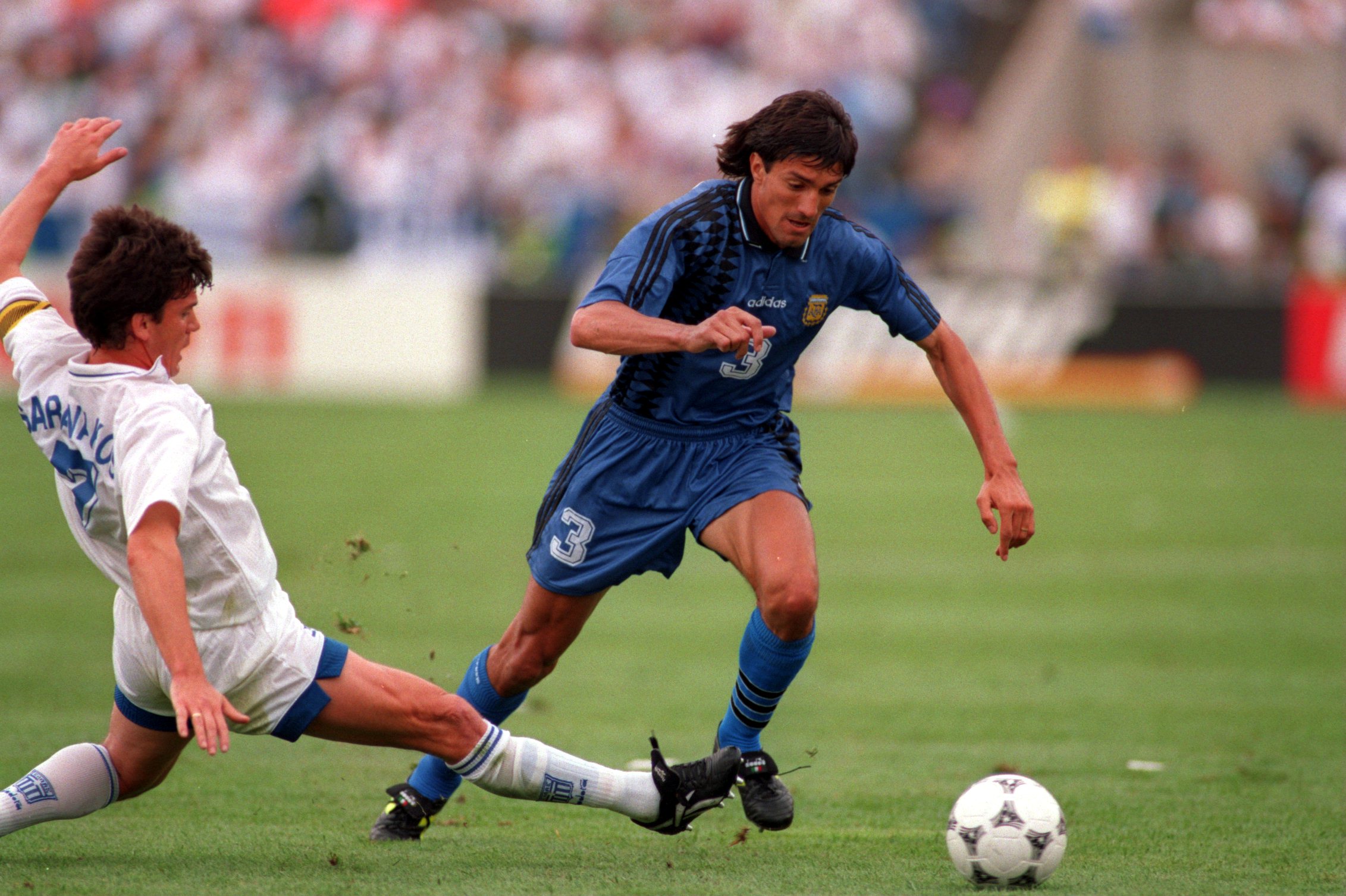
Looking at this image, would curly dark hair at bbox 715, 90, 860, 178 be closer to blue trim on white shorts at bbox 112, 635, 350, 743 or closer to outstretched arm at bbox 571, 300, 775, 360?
outstretched arm at bbox 571, 300, 775, 360

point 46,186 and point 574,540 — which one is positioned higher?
point 46,186

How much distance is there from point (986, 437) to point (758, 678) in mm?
1030

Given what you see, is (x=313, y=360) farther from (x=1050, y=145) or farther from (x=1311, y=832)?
(x=1311, y=832)

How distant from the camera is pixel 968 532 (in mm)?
12102

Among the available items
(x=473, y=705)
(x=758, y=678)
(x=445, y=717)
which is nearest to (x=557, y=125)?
(x=473, y=705)

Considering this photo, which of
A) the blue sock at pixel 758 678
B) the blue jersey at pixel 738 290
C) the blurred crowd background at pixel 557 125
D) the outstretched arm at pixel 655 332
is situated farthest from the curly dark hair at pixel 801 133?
the blurred crowd background at pixel 557 125

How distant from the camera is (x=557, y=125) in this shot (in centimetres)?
2250

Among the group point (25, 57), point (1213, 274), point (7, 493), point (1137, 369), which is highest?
point (1213, 274)

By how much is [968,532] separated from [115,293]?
909 centimetres

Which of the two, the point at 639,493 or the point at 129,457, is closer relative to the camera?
the point at 129,457

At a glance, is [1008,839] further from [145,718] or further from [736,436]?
[145,718]

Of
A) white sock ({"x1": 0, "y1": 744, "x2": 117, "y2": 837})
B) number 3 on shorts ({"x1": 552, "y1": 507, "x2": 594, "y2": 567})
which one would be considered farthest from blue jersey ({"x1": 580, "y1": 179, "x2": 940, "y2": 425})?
white sock ({"x1": 0, "y1": 744, "x2": 117, "y2": 837})

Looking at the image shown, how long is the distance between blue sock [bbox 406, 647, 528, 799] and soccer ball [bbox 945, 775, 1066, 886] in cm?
149

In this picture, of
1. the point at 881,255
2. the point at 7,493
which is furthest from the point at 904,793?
the point at 7,493
